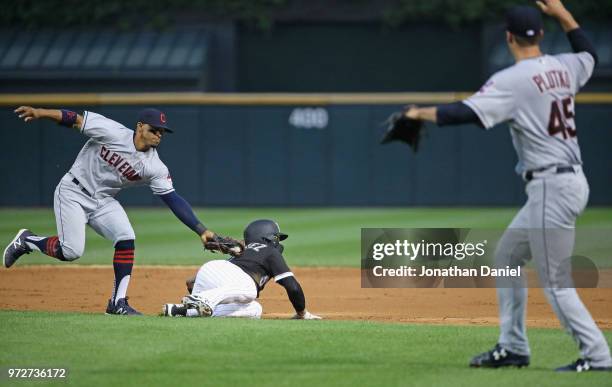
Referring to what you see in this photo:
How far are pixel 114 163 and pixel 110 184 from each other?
227 mm

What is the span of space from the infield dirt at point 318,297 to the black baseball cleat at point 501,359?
8.99ft

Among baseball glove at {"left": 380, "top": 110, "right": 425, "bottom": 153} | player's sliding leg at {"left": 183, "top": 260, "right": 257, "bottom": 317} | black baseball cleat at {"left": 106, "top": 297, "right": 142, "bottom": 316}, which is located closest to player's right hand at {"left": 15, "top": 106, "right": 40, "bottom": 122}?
black baseball cleat at {"left": 106, "top": 297, "right": 142, "bottom": 316}

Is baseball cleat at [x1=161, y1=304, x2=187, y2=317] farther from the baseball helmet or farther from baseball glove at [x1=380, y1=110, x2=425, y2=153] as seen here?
baseball glove at [x1=380, y1=110, x2=425, y2=153]

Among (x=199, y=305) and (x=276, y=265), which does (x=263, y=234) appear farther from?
(x=199, y=305)

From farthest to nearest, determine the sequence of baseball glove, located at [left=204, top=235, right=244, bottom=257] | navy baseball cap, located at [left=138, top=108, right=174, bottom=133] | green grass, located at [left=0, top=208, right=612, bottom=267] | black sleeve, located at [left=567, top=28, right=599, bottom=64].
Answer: green grass, located at [left=0, top=208, right=612, bottom=267], navy baseball cap, located at [left=138, top=108, right=174, bottom=133], baseball glove, located at [left=204, top=235, right=244, bottom=257], black sleeve, located at [left=567, top=28, right=599, bottom=64]

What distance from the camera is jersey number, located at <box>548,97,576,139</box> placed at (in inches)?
239

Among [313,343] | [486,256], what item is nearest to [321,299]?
[486,256]

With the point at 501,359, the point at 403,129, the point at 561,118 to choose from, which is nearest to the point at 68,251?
the point at 403,129

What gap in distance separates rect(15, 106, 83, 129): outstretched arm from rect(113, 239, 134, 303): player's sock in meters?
1.05

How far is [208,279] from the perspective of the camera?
28.7 feet

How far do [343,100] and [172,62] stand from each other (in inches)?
180

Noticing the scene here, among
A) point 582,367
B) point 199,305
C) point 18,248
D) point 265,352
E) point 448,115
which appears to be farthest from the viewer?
point 18,248

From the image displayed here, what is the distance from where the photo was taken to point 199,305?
8.66m

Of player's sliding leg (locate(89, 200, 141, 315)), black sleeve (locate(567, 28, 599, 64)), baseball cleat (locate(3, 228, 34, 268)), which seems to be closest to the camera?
black sleeve (locate(567, 28, 599, 64))
